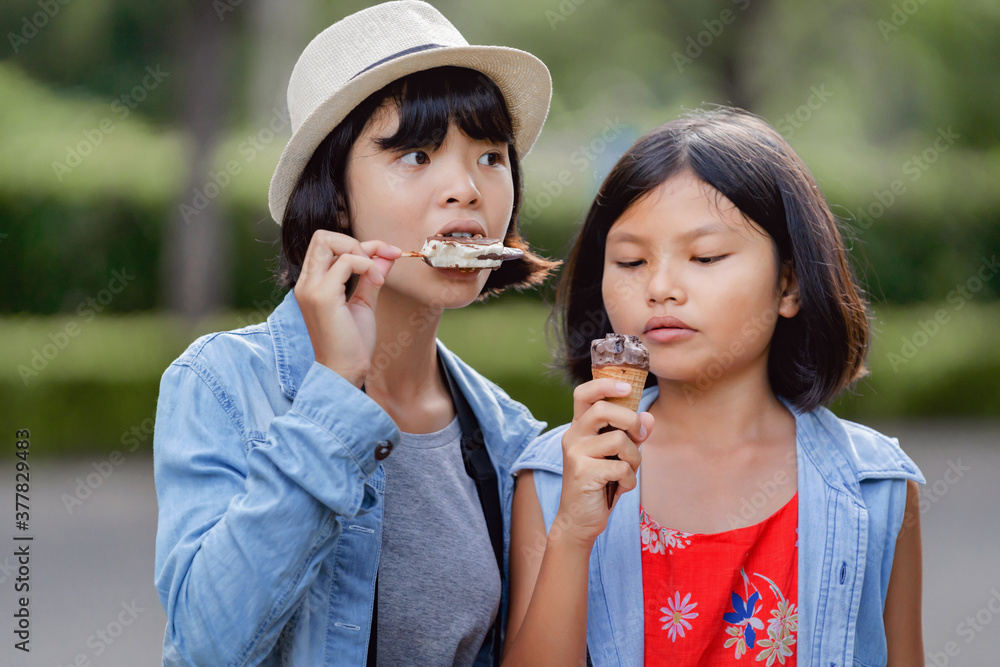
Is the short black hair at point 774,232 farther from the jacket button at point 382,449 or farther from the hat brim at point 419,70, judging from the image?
the jacket button at point 382,449

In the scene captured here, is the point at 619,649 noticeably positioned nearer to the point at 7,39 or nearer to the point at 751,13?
the point at 7,39

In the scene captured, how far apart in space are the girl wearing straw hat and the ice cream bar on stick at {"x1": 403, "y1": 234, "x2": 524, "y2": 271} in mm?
48

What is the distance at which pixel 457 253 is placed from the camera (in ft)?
7.32

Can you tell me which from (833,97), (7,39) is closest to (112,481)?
(7,39)

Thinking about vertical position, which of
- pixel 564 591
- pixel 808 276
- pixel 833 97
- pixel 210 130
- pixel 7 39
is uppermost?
pixel 833 97

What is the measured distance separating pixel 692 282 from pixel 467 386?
2.70ft

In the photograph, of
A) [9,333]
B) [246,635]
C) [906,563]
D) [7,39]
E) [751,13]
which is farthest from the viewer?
[751,13]

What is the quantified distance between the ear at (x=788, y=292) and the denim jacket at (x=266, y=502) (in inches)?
45.8

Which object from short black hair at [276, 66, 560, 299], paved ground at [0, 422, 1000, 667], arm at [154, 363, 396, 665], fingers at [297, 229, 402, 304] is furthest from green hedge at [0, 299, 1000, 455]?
arm at [154, 363, 396, 665]

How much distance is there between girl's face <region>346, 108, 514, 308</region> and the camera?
2.30 m

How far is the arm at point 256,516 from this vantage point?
1.78m

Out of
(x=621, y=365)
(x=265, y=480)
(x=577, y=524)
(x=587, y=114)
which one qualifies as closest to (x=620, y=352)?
(x=621, y=365)

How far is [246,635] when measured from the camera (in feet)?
5.94

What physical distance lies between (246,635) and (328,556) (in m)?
0.36
